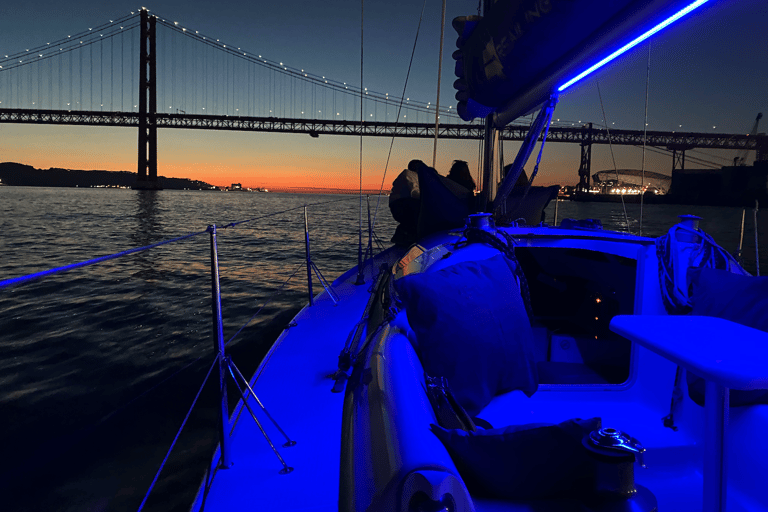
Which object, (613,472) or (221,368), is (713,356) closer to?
(613,472)

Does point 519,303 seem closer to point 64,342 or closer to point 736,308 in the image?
point 736,308

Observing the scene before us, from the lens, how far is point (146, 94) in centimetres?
3033

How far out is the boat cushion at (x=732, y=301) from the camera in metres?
1.04

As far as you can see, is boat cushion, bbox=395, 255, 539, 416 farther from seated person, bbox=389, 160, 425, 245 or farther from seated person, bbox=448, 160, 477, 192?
seated person, bbox=448, 160, 477, 192

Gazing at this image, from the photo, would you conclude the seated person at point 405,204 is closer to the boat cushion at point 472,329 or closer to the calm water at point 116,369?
the calm water at point 116,369

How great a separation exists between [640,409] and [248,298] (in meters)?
4.62

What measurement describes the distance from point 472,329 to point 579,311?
49.8 inches

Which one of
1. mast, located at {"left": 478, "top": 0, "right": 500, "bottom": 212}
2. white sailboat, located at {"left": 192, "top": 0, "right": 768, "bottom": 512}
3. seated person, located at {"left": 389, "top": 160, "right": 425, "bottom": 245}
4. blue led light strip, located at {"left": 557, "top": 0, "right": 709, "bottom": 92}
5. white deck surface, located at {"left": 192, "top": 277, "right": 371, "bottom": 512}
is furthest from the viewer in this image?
seated person, located at {"left": 389, "top": 160, "right": 425, "bottom": 245}

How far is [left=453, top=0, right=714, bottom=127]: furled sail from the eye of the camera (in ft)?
Result: 2.95

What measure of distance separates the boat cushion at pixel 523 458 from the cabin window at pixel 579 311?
0.90 m

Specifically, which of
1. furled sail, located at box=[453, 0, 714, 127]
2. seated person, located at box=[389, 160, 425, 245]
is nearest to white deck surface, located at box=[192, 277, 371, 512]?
furled sail, located at box=[453, 0, 714, 127]

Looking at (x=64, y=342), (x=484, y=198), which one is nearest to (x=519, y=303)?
(x=484, y=198)

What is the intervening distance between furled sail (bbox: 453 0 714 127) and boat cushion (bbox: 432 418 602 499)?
2.55 ft

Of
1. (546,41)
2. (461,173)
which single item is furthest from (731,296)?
(461,173)
